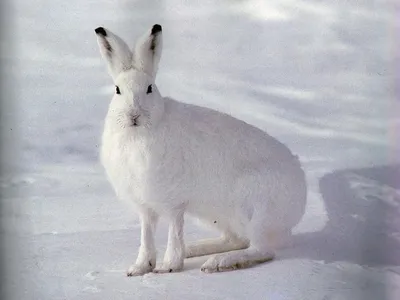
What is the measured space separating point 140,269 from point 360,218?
523 millimetres

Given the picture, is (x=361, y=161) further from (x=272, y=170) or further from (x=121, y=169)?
(x=121, y=169)

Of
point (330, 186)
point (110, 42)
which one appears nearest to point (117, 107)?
point (110, 42)

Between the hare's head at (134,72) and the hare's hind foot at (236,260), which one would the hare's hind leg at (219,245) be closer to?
the hare's hind foot at (236,260)

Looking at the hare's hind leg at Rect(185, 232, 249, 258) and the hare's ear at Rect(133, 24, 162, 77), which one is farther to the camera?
the hare's hind leg at Rect(185, 232, 249, 258)

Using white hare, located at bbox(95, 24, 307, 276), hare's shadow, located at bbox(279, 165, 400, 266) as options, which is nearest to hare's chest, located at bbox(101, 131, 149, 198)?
white hare, located at bbox(95, 24, 307, 276)

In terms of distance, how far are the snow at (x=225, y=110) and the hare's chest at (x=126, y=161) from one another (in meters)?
0.16

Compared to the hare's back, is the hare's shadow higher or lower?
lower

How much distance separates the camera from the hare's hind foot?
132 centimetres

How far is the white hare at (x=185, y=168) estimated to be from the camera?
1.27 metres

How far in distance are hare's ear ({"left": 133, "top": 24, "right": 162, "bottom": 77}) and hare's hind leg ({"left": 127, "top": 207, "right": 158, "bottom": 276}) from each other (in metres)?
0.28

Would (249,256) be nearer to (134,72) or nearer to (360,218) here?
(360,218)

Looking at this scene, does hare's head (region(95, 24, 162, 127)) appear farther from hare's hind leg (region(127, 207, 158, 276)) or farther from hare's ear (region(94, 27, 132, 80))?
hare's hind leg (region(127, 207, 158, 276))

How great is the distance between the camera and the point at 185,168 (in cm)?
132

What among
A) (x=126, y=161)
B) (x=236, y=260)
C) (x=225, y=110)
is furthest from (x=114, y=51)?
(x=236, y=260)
